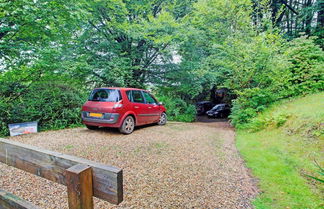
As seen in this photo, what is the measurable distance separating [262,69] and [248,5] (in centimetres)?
512

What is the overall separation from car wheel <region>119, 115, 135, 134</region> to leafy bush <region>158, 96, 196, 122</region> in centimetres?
554

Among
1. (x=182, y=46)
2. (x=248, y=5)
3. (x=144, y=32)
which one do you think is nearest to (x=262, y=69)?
(x=182, y=46)

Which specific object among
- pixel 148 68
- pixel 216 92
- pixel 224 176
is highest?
pixel 148 68

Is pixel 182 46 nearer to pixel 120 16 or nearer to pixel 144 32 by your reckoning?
pixel 144 32

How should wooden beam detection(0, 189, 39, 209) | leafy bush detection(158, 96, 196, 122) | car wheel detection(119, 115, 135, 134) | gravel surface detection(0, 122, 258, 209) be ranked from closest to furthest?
wooden beam detection(0, 189, 39, 209)
gravel surface detection(0, 122, 258, 209)
car wheel detection(119, 115, 135, 134)
leafy bush detection(158, 96, 196, 122)

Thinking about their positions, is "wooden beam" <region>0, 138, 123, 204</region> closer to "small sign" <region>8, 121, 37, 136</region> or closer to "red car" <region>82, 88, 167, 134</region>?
"red car" <region>82, 88, 167, 134</region>

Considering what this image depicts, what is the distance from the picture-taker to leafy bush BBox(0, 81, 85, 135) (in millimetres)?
5721

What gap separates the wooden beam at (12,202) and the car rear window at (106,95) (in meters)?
4.64

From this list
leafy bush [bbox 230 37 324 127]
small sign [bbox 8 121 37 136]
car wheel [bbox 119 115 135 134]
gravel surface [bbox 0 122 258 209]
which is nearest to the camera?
gravel surface [bbox 0 122 258 209]

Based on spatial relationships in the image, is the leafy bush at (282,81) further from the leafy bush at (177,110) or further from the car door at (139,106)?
the leafy bush at (177,110)

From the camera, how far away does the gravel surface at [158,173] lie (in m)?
2.47

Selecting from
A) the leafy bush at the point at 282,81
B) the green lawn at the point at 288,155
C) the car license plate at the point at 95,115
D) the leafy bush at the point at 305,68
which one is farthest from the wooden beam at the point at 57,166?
the leafy bush at the point at 305,68

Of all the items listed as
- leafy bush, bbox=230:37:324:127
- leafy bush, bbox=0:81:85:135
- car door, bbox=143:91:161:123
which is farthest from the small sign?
leafy bush, bbox=230:37:324:127

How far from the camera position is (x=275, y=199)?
2543 mm
